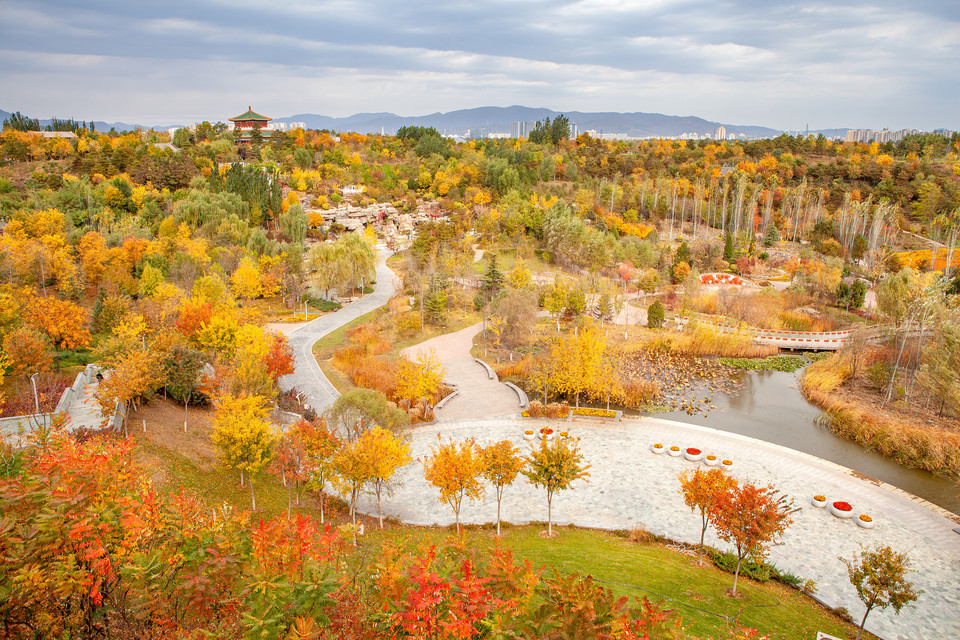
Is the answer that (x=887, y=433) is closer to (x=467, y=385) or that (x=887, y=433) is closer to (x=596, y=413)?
(x=596, y=413)

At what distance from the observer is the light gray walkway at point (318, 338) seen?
22.5 metres

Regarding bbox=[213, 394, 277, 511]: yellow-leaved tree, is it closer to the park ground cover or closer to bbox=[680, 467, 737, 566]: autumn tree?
the park ground cover

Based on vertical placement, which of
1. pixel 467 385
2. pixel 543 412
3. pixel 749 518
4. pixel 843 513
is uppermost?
pixel 749 518

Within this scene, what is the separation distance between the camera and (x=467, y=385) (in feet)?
78.0

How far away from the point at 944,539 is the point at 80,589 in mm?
18478

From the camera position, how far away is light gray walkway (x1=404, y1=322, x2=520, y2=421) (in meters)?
21.2

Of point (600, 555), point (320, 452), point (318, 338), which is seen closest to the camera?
point (600, 555)

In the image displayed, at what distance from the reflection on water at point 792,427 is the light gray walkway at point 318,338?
1430 cm

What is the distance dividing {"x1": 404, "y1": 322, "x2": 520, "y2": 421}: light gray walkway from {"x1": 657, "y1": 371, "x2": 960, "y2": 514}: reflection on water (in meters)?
6.76

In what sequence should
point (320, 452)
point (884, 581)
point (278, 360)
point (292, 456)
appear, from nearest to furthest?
1. point (884, 581)
2. point (320, 452)
3. point (292, 456)
4. point (278, 360)

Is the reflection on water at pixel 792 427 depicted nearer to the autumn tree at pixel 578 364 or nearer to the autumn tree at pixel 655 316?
the autumn tree at pixel 578 364

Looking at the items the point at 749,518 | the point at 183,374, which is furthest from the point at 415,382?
the point at 749,518

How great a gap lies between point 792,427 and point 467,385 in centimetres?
1344

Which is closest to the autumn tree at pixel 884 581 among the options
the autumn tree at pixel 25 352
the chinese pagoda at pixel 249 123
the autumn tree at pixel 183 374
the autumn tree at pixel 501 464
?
the autumn tree at pixel 501 464
